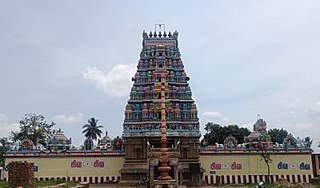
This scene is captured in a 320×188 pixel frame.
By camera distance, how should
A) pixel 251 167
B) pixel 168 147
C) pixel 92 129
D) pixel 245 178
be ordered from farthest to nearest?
pixel 92 129, pixel 251 167, pixel 245 178, pixel 168 147

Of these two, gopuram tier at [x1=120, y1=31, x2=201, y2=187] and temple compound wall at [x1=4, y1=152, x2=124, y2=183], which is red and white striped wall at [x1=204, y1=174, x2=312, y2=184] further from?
A: temple compound wall at [x1=4, y1=152, x2=124, y2=183]

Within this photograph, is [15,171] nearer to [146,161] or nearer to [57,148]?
[146,161]

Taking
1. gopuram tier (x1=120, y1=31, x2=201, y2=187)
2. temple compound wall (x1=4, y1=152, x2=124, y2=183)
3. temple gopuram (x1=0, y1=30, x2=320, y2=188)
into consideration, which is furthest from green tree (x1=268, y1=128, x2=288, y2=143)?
temple compound wall (x1=4, y1=152, x2=124, y2=183)

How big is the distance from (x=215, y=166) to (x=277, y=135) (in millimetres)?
38470

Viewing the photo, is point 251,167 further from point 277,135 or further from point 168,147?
point 277,135

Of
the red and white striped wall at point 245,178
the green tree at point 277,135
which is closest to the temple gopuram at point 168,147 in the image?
the red and white striped wall at point 245,178

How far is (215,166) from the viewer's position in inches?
1436

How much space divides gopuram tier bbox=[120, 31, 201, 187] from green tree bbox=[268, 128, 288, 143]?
36.9 m

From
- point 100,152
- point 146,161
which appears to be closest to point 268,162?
point 146,161

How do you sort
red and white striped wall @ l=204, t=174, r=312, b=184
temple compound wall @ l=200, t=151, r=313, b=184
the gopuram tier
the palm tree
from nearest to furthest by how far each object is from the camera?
the gopuram tier
red and white striped wall @ l=204, t=174, r=312, b=184
temple compound wall @ l=200, t=151, r=313, b=184
the palm tree

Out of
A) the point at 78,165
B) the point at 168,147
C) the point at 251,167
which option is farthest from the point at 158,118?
the point at 251,167

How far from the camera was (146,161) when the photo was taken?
34.6 meters

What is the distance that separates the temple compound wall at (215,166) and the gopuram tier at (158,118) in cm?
266

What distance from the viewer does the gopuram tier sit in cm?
3369
